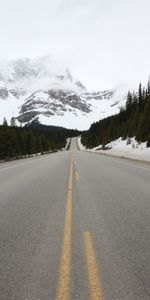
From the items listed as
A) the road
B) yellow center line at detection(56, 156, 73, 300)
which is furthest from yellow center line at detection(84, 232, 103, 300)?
yellow center line at detection(56, 156, 73, 300)

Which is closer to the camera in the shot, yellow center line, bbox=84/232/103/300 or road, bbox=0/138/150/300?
yellow center line, bbox=84/232/103/300

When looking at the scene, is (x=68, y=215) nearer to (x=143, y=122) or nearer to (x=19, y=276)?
(x=19, y=276)

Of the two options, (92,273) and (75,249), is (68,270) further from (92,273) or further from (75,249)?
(75,249)

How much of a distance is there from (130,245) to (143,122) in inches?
2224

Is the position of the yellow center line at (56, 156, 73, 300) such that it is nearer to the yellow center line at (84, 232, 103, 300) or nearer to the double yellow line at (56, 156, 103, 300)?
the double yellow line at (56, 156, 103, 300)

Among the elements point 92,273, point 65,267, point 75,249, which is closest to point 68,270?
point 65,267

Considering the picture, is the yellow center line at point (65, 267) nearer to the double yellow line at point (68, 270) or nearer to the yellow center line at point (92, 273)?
A: the double yellow line at point (68, 270)

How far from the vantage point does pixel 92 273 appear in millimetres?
4195

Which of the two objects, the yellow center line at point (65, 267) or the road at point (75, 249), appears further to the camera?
the road at point (75, 249)

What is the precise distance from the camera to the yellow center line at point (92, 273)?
362 cm

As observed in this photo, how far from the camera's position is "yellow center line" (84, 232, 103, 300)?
3.62 metres

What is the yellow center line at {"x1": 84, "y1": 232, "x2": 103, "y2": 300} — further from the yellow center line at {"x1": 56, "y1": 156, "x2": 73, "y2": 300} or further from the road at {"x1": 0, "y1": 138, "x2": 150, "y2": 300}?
the yellow center line at {"x1": 56, "y1": 156, "x2": 73, "y2": 300}

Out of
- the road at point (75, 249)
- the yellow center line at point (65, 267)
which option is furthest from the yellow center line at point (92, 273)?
the yellow center line at point (65, 267)

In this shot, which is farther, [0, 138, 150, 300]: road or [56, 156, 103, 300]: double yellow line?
[0, 138, 150, 300]: road
